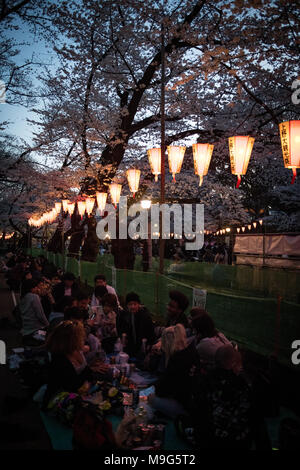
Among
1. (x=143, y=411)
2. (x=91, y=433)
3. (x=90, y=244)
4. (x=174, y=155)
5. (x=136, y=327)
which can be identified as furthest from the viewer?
(x=90, y=244)

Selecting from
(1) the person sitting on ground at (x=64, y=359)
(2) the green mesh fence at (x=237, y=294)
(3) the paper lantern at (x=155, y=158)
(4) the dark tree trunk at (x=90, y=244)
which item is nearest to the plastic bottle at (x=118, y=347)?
(2) the green mesh fence at (x=237, y=294)

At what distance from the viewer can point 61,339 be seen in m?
4.74

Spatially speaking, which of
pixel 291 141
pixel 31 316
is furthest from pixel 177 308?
pixel 291 141

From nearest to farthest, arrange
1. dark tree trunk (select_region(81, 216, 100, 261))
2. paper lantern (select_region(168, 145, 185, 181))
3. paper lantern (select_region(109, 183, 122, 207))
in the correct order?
paper lantern (select_region(168, 145, 185, 181)) < paper lantern (select_region(109, 183, 122, 207)) < dark tree trunk (select_region(81, 216, 100, 261))

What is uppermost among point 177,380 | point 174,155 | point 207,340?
point 174,155

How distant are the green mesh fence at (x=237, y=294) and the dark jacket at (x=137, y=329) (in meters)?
1.19

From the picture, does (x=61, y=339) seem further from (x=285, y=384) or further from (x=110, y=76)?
(x=110, y=76)

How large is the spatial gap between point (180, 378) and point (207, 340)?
639mm

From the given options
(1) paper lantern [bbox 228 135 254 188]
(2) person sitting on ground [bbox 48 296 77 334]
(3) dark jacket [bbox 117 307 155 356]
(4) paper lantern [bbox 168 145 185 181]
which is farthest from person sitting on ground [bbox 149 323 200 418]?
(4) paper lantern [bbox 168 145 185 181]

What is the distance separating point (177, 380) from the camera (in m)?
4.71

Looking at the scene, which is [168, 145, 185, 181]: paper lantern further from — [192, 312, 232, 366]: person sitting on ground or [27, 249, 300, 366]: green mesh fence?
[192, 312, 232, 366]: person sitting on ground

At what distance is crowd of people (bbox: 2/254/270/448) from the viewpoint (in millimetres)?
3295

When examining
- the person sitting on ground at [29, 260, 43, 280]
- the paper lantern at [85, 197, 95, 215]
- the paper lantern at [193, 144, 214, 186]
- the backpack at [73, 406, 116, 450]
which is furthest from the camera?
the paper lantern at [85, 197, 95, 215]

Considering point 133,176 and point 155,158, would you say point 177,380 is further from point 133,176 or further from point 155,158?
point 133,176
